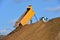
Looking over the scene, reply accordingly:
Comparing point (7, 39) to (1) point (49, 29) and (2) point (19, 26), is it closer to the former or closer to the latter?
(2) point (19, 26)

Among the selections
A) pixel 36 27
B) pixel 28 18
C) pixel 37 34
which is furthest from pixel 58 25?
pixel 28 18

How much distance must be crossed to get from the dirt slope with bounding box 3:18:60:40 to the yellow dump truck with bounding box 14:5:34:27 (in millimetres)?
1343

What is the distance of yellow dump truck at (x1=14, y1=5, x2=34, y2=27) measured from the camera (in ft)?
113

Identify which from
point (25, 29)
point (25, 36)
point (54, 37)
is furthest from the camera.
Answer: point (25, 29)

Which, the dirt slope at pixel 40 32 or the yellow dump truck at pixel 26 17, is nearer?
the dirt slope at pixel 40 32

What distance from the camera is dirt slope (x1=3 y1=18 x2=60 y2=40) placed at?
2488 centimetres

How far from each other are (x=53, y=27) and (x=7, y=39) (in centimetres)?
870

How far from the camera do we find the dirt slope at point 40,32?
81.6 feet

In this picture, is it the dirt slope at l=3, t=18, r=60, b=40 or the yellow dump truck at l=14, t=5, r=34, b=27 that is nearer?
the dirt slope at l=3, t=18, r=60, b=40

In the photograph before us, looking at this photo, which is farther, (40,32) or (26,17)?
(26,17)

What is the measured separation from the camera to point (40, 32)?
88.7 ft

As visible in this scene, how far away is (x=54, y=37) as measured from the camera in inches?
952

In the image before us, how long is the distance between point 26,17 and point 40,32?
7603 millimetres

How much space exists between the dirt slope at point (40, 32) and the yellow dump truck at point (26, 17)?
4.41 ft
